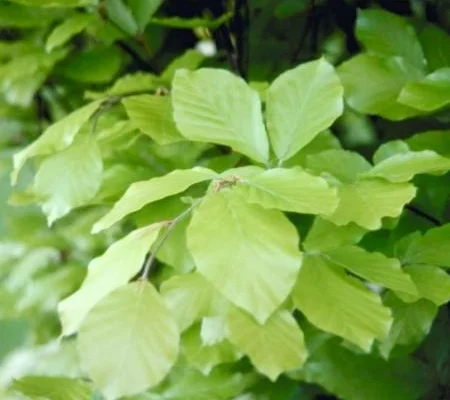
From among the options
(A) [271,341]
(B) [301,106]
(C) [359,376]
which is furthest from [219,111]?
(C) [359,376]

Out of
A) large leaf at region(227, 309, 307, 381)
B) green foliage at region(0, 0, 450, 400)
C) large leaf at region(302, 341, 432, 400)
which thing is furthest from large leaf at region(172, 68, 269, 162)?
large leaf at region(302, 341, 432, 400)

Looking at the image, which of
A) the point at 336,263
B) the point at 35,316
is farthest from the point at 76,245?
the point at 336,263

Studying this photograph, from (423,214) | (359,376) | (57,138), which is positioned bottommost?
(359,376)

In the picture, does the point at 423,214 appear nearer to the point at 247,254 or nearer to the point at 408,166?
the point at 408,166

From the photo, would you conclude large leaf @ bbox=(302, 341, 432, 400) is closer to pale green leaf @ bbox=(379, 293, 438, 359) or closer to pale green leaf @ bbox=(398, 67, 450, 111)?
pale green leaf @ bbox=(379, 293, 438, 359)

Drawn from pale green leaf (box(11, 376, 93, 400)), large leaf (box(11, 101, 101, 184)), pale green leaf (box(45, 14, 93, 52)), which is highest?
pale green leaf (box(45, 14, 93, 52))

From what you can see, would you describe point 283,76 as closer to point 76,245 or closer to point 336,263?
point 336,263
